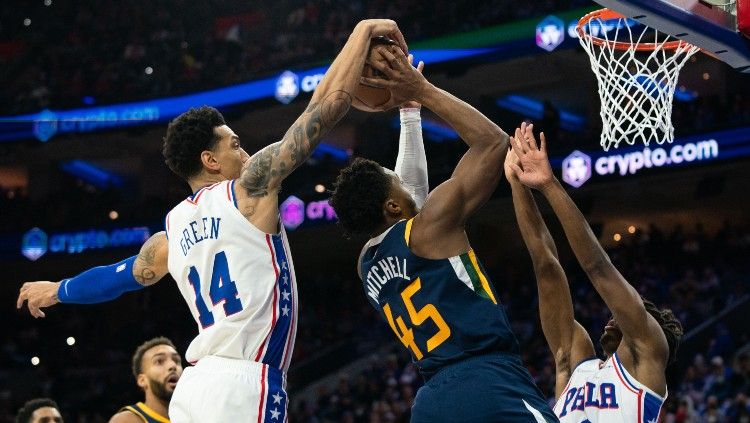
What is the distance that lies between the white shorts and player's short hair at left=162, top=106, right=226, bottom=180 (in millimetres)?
747

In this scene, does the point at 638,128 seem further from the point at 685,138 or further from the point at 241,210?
the point at 685,138

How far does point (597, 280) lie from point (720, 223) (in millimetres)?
15936

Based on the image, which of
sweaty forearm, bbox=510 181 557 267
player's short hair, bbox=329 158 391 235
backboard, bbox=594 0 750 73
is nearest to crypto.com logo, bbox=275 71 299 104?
backboard, bbox=594 0 750 73

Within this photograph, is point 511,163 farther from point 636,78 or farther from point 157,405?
point 157,405

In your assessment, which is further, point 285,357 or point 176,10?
point 176,10

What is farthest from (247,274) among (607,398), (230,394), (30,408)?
(30,408)

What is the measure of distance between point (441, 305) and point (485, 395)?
1.11ft

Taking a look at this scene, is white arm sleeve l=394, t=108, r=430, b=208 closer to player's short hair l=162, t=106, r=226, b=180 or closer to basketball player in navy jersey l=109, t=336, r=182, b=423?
player's short hair l=162, t=106, r=226, b=180

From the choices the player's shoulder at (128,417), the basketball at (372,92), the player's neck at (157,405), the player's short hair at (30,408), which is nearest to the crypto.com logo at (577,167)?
the player's short hair at (30,408)

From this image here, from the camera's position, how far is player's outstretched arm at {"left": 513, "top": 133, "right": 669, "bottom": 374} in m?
3.97

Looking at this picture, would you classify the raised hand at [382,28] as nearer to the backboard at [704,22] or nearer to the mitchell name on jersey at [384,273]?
the mitchell name on jersey at [384,273]

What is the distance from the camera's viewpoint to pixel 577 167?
16203mm

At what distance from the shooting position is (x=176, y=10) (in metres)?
22.0

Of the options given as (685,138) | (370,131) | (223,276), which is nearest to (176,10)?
(370,131)
